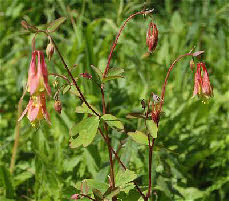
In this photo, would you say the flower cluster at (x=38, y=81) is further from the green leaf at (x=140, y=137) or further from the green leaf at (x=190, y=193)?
the green leaf at (x=190, y=193)

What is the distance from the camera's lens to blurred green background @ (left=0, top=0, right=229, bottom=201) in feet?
6.25

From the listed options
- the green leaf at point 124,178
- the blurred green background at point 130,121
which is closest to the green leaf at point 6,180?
the blurred green background at point 130,121

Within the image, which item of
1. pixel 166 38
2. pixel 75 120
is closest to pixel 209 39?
pixel 166 38

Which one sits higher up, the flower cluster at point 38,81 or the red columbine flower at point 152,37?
the red columbine flower at point 152,37

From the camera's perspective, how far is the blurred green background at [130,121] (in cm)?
190

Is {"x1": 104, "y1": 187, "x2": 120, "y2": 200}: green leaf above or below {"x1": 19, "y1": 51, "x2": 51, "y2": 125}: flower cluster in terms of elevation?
below

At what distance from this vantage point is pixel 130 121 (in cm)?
217

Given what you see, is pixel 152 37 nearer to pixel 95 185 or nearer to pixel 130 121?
pixel 95 185

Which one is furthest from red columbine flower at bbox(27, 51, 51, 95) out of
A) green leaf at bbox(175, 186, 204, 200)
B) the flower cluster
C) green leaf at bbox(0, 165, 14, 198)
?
green leaf at bbox(175, 186, 204, 200)

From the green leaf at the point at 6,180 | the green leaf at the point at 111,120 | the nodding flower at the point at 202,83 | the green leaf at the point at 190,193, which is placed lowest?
the green leaf at the point at 190,193

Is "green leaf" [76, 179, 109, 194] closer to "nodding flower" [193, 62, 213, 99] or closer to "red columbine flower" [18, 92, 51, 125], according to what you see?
"red columbine flower" [18, 92, 51, 125]

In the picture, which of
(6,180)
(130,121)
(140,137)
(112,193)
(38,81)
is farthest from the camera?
(130,121)

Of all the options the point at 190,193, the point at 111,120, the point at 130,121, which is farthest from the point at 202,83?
the point at 130,121

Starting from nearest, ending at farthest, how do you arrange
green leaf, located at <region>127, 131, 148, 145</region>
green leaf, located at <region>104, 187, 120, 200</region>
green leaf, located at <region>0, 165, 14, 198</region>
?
green leaf, located at <region>104, 187, 120, 200</region>, green leaf, located at <region>127, 131, 148, 145</region>, green leaf, located at <region>0, 165, 14, 198</region>
